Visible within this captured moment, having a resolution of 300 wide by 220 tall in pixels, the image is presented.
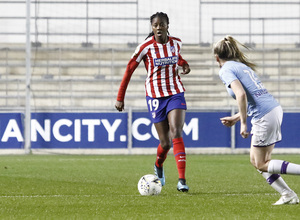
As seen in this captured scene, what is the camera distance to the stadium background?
1920cm

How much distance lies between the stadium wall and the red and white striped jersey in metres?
7.87

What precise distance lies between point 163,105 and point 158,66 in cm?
43

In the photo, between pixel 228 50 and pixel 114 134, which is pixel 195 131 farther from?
pixel 228 50

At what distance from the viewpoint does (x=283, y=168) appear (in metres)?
5.54

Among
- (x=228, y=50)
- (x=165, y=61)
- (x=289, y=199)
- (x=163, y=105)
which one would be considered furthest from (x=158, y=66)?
(x=289, y=199)

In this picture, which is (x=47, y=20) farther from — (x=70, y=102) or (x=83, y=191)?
(x=83, y=191)

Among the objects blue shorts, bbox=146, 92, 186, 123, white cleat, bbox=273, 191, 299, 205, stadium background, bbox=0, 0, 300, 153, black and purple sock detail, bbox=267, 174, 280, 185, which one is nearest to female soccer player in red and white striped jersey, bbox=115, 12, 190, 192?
blue shorts, bbox=146, 92, 186, 123

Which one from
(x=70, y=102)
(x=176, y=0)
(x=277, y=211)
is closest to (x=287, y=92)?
(x=176, y=0)

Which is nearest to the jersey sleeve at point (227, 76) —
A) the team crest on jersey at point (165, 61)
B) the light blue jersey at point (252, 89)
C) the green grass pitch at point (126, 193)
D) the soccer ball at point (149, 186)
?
the light blue jersey at point (252, 89)

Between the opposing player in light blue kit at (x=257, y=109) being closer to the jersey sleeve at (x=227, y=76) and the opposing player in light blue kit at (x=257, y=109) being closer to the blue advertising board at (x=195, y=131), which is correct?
the jersey sleeve at (x=227, y=76)

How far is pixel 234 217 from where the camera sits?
5129 mm

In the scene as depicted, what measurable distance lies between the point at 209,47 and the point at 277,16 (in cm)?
230

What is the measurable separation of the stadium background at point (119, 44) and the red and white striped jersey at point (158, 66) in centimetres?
1098

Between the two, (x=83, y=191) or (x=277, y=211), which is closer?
(x=277, y=211)
